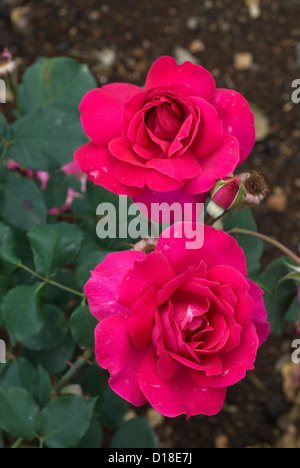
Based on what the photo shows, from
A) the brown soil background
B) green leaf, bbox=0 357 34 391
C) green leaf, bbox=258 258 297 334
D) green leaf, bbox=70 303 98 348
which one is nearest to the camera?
green leaf, bbox=70 303 98 348

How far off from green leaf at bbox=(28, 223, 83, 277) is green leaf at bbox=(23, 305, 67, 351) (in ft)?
0.50

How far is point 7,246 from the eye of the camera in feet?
2.97

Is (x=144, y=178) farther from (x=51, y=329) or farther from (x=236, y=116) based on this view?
(x=51, y=329)

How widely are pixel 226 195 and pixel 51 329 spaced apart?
52 centimetres

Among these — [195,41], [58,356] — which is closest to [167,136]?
[58,356]

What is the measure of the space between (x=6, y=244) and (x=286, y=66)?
136cm

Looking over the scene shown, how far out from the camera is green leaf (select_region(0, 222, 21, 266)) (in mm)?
896

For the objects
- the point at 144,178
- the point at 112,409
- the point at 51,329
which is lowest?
the point at 112,409

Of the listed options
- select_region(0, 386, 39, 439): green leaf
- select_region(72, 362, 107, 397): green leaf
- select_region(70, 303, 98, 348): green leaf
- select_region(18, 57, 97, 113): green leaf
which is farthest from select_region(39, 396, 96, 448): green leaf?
select_region(18, 57, 97, 113): green leaf

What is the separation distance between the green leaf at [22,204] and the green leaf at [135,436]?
1.66ft

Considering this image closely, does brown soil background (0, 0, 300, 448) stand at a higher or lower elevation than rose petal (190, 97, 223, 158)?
lower

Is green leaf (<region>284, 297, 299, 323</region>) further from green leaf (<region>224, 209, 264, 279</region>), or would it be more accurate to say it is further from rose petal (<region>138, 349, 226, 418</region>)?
rose petal (<region>138, 349, 226, 418</region>)

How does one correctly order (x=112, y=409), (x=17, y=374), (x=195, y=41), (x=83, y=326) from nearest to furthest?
(x=83, y=326) < (x=17, y=374) < (x=112, y=409) < (x=195, y=41)

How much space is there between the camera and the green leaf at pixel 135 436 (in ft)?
3.77
